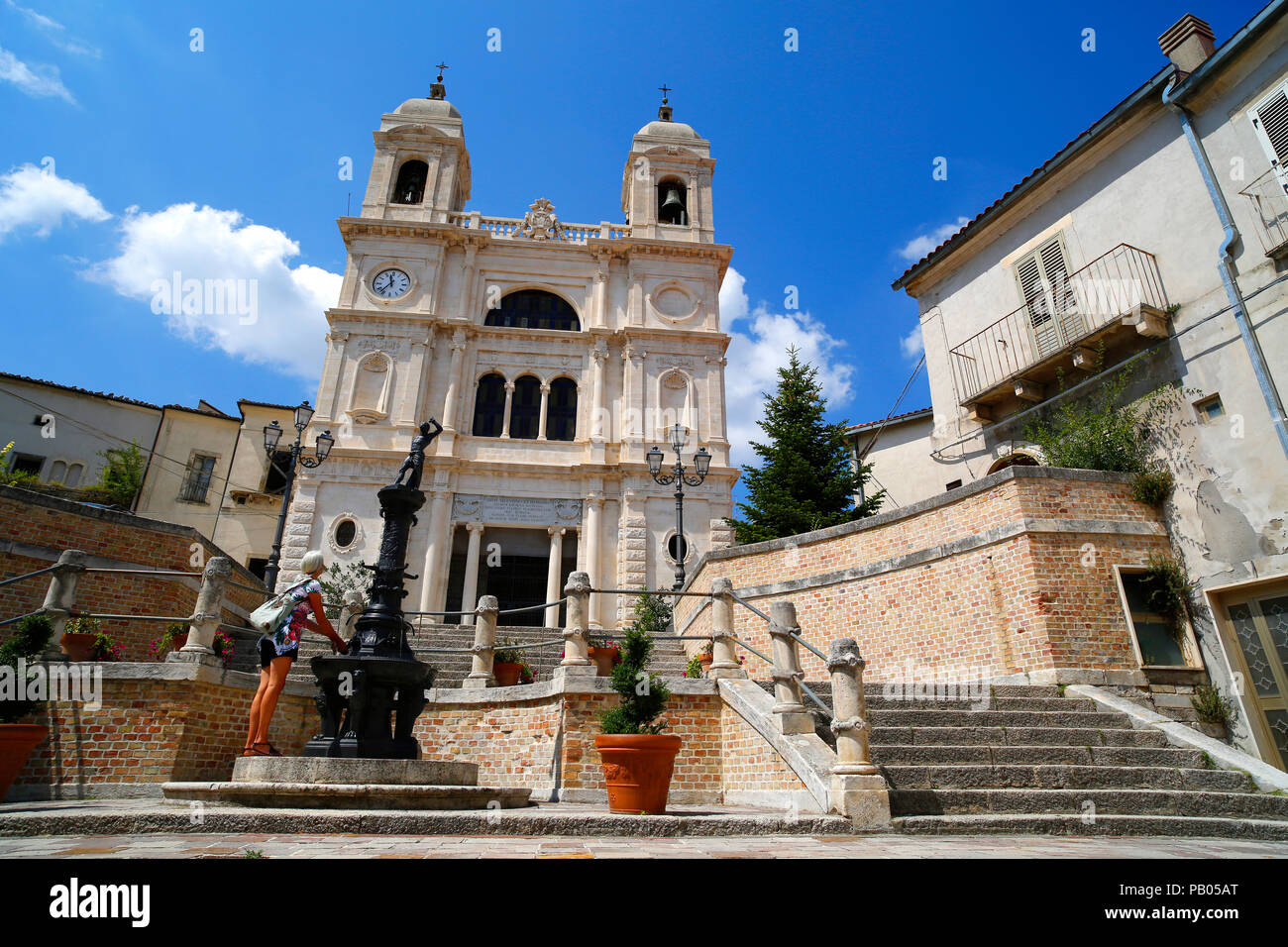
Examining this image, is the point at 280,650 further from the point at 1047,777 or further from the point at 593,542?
the point at 593,542

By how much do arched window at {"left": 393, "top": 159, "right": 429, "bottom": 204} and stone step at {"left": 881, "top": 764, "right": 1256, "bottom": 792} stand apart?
26250 millimetres

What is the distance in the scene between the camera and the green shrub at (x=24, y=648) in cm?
623

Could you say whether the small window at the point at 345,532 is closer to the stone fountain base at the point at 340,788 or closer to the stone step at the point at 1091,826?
the stone fountain base at the point at 340,788

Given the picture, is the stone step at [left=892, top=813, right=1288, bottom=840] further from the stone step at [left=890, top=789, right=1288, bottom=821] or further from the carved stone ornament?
the carved stone ornament

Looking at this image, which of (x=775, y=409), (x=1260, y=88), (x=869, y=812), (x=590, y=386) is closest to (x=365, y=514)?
(x=590, y=386)

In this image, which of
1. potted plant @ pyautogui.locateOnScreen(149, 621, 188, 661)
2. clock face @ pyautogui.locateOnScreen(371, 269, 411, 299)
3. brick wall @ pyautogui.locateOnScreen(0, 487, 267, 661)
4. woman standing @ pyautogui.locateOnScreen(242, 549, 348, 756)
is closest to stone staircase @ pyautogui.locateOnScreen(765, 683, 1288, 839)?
woman standing @ pyautogui.locateOnScreen(242, 549, 348, 756)

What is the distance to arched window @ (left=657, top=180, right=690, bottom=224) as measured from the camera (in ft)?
91.1

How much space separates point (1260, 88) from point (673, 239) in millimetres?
17806

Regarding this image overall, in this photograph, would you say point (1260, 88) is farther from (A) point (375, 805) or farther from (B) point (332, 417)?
(B) point (332, 417)

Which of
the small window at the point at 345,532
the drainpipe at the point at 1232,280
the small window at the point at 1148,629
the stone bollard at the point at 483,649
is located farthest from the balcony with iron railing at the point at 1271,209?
the small window at the point at 345,532

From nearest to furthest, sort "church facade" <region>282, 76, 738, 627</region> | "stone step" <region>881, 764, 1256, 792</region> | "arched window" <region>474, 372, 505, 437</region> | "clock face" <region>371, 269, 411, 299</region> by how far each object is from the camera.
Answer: "stone step" <region>881, 764, 1256, 792</region> < "church facade" <region>282, 76, 738, 627</region> < "arched window" <region>474, 372, 505, 437</region> < "clock face" <region>371, 269, 411, 299</region>

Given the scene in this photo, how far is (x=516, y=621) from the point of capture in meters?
22.7

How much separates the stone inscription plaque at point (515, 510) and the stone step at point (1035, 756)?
1625cm

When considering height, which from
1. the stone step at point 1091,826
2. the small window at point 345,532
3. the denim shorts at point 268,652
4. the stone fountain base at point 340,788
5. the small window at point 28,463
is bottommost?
the stone step at point 1091,826
